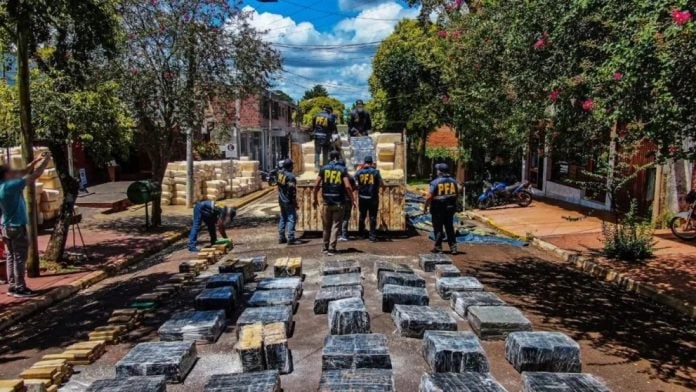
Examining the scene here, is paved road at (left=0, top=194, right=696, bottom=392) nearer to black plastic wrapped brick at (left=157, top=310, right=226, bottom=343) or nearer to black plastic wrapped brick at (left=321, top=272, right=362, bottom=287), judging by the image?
black plastic wrapped brick at (left=157, top=310, right=226, bottom=343)

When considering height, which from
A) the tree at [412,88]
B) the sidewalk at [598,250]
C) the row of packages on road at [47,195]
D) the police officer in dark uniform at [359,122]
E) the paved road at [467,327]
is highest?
the tree at [412,88]

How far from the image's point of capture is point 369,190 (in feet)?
36.5

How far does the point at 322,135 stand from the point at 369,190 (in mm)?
2463

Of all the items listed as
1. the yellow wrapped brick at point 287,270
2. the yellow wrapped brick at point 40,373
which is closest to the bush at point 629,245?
the yellow wrapped brick at point 287,270

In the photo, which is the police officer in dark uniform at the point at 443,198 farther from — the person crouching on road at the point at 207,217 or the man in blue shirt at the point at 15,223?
the man in blue shirt at the point at 15,223

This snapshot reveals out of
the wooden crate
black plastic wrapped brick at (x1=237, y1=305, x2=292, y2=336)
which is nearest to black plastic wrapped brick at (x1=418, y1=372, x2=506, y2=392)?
black plastic wrapped brick at (x1=237, y1=305, x2=292, y2=336)

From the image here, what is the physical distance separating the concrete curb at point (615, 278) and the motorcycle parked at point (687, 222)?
2.44m

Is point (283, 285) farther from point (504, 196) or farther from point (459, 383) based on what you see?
point (504, 196)

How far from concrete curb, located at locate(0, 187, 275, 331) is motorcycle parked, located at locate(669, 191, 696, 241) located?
36.5 ft

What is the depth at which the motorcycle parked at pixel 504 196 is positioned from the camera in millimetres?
17406

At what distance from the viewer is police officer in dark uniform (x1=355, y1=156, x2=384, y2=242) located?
11.1 m

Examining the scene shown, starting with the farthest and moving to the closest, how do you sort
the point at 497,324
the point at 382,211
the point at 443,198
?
the point at 382,211, the point at 443,198, the point at 497,324

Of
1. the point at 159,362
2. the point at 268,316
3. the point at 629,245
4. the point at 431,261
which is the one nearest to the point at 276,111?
the point at 431,261

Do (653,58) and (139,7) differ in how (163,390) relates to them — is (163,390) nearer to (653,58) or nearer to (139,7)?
(653,58)
